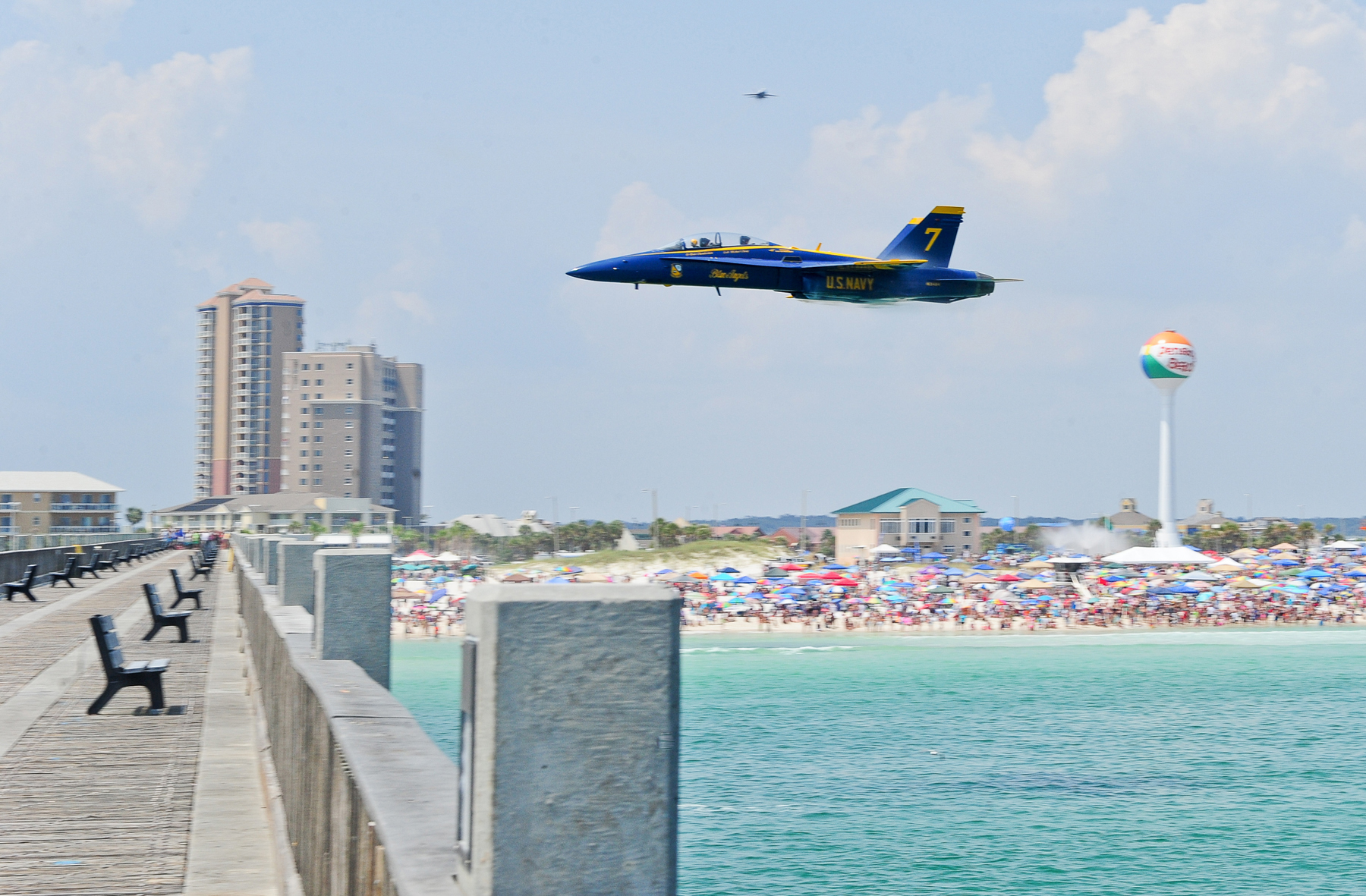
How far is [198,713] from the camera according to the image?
12.0 metres

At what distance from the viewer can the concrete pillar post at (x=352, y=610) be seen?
250 inches

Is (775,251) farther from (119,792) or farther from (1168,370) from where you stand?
(1168,370)

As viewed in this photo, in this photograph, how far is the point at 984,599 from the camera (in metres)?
103

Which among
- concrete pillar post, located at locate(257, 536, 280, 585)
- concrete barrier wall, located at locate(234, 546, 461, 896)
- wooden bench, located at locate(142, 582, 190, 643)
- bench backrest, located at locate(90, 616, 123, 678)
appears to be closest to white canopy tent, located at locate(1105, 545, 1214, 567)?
wooden bench, located at locate(142, 582, 190, 643)

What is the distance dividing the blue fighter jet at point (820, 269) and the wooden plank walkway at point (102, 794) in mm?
23591

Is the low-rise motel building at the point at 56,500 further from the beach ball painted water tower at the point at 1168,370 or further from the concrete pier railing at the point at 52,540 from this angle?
the beach ball painted water tower at the point at 1168,370

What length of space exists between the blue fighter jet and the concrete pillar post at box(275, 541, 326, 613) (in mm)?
25955

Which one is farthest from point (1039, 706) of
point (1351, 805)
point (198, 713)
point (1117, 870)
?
point (198, 713)

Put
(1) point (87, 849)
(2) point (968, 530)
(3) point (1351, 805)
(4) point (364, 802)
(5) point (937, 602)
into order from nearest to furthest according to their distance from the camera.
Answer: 1. (4) point (364, 802)
2. (1) point (87, 849)
3. (3) point (1351, 805)
4. (5) point (937, 602)
5. (2) point (968, 530)

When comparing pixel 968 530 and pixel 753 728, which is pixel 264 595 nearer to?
pixel 753 728

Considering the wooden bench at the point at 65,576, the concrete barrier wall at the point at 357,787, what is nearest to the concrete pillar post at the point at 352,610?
the concrete barrier wall at the point at 357,787

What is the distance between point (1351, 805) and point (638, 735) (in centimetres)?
4689

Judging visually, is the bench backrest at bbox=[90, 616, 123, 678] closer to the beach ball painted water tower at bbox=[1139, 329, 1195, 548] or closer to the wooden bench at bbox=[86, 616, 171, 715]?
the wooden bench at bbox=[86, 616, 171, 715]

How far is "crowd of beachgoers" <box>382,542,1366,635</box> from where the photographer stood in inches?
3752
